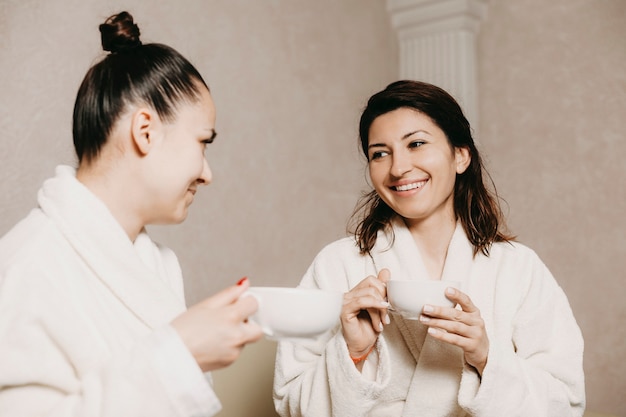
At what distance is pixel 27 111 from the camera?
1563 mm

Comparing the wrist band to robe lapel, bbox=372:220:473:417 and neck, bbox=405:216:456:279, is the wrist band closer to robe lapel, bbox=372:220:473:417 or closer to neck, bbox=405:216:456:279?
robe lapel, bbox=372:220:473:417

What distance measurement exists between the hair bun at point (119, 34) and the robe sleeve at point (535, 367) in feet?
2.91

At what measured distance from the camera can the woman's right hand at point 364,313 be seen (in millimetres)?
1211

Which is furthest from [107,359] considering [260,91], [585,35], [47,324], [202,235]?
[585,35]

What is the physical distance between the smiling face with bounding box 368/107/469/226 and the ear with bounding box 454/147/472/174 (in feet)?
0.14

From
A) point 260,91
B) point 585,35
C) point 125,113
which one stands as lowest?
point 125,113

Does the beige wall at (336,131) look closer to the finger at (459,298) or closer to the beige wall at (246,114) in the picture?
the beige wall at (246,114)

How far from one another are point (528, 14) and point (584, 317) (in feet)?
4.09

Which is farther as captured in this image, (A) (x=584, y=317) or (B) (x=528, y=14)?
(B) (x=528, y=14)

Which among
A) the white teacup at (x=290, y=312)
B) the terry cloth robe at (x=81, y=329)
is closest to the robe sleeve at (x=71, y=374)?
the terry cloth robe at (x=81, y=329)

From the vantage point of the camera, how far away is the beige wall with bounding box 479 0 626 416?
230 cm

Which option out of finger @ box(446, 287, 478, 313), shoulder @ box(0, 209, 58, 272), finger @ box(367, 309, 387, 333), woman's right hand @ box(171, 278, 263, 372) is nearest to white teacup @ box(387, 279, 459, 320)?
finger @ box(446, 287, 478, 313)

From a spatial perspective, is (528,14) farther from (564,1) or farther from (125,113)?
(125,113)

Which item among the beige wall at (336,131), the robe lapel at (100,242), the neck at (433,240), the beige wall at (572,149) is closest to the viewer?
the robe lapel at (100,242)
